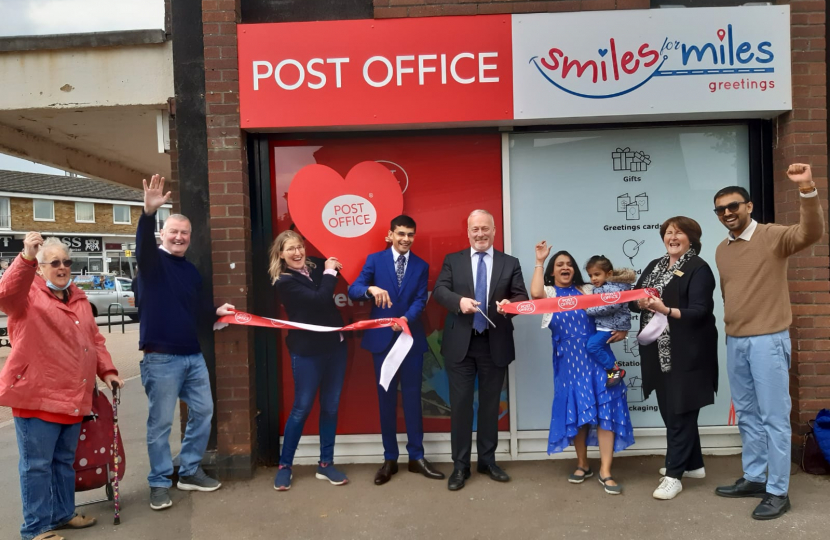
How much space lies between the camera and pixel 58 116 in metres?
6.14

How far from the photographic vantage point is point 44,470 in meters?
3.82

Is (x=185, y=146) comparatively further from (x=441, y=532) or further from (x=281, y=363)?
(x=441, y=532)

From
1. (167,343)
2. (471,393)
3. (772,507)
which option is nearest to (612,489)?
(772,507)

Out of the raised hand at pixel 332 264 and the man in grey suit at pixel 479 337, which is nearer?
the man in grey suit at pixel 479 337

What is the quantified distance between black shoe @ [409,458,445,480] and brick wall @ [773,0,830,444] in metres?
2.90

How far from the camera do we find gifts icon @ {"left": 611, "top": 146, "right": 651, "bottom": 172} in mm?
5258

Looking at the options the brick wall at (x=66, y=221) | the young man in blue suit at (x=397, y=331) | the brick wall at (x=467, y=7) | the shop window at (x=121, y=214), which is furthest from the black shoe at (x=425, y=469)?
the shop window at (x=121, y=214)

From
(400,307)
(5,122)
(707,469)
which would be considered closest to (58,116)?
(5,122)

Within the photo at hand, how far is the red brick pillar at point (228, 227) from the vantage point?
16.1 ft

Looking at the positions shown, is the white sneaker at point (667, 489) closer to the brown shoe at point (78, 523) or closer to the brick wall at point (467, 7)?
the brick wall at point (467, 7)

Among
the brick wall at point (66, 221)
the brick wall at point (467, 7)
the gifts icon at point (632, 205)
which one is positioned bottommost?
the gifts icon at point (632, 205)

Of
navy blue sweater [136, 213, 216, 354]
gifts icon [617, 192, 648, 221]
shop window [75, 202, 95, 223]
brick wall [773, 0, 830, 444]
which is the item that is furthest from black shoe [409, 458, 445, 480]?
shop window [75, 202, 95, 223]

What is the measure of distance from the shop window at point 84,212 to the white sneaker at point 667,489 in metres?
45.2

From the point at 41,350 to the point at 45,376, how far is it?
16 centimetres
